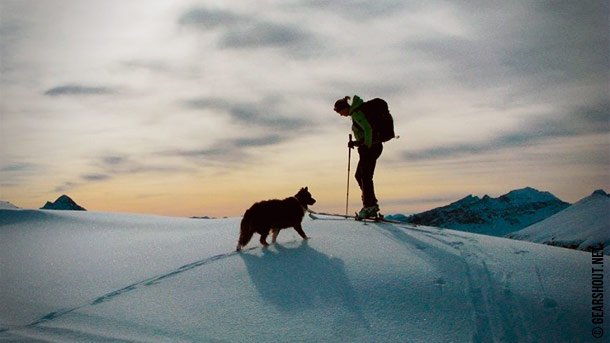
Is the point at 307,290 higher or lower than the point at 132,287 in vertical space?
higher

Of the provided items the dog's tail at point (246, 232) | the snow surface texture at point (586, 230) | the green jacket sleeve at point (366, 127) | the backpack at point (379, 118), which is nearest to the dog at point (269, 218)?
the dog's tail at point (246, 232)

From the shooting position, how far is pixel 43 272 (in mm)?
6324

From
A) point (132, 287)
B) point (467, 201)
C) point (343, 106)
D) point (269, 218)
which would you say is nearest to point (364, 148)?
point (343, 106)

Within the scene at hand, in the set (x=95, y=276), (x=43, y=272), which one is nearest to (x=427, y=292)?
(x=95, y=276)

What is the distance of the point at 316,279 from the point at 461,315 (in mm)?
1592

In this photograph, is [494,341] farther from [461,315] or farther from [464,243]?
[464,243]

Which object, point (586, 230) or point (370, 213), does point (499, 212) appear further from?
point (370, 213)

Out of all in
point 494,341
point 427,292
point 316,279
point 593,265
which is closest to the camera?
point 494,341

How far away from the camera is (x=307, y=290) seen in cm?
500

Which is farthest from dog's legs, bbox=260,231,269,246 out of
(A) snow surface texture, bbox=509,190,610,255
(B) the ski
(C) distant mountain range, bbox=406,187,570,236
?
(C) distant mountain range, bbox=406,187,570,236

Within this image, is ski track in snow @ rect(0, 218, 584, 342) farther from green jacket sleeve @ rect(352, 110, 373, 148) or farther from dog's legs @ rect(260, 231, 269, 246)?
green jacket sleeve @ rect(352, 110, 373, 148)

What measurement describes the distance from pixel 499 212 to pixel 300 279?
111 m

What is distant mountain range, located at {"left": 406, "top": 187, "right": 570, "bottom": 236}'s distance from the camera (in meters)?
101

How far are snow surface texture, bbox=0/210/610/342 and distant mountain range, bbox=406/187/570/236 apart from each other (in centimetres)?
9361
